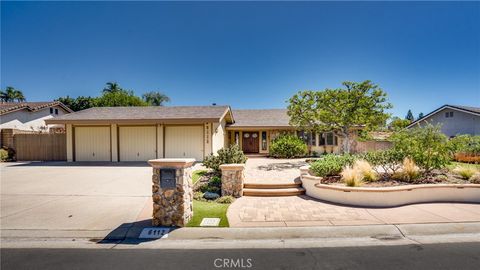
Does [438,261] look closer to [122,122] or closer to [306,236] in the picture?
[306,236]

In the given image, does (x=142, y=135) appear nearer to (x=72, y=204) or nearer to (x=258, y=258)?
(x=72, y=204)

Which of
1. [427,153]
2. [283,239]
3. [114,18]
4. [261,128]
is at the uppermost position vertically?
[114,18]

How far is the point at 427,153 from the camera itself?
8070mm

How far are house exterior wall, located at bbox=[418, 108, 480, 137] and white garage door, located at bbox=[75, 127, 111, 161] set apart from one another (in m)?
24.8

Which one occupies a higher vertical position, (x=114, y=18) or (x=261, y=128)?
(x=114, y=18)

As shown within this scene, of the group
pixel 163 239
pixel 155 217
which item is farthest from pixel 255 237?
pixel 155 217

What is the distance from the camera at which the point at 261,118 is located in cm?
2158

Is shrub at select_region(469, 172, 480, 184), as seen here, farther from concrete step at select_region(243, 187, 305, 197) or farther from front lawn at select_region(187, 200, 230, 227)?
front lawn at select_region(187, 200, 230, 227)

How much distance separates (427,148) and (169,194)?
879 cm

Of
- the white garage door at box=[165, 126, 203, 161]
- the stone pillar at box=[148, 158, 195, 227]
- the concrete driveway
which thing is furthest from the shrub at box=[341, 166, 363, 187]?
the white garage door at box=[165, 126, 203, 161]

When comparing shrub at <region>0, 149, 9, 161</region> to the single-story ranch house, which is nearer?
the single-story ranch house

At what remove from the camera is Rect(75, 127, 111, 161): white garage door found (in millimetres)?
15820

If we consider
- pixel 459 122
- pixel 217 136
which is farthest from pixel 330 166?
pixel 459 122

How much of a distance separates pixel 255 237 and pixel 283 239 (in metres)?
0.57
